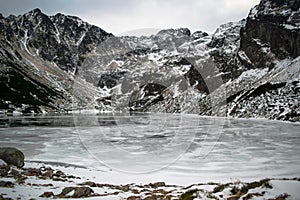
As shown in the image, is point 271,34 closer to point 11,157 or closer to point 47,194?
point 11,157

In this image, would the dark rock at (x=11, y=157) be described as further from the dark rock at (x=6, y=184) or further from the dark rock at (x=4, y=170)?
the dark rock at (x=6, y=184)

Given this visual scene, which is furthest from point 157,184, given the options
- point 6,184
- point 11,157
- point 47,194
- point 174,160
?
point 11,157

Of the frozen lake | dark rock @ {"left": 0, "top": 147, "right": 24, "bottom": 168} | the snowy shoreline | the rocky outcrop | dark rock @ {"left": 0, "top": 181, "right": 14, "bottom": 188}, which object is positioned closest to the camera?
the snowy shoreline

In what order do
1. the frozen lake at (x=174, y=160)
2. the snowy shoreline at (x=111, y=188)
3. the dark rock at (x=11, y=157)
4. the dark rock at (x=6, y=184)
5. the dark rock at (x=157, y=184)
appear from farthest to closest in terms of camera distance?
the dark rock at (x=11, y=157) < the frozen lake at (x=174, y=160) < the dark rock at (x=157, y=184) < the dark rock at (x=6, y=184) < the snowy shoreline at (x=111, y=188)

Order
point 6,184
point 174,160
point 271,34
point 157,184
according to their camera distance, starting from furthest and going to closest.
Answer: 1. point 271,34
2. point 174,160
3. point 157,184
4. point 6,184

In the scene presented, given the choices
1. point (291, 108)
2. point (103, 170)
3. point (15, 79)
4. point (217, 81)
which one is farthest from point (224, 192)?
point (15, 79)

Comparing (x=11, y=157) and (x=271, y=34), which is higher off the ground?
(x=271, y=34)

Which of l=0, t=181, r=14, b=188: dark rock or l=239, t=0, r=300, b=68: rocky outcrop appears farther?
l=239, t=0, r=300, b=68: rocky outcrop

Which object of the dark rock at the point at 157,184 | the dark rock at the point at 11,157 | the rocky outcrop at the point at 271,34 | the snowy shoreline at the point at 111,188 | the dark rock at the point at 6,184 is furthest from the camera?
the rocky outcrop at the point at 271,34

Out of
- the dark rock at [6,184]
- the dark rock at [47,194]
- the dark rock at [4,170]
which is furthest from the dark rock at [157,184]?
the dark rock at [4,170]

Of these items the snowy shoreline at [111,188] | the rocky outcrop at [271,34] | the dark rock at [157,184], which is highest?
the rocky outcrop at [271,34]

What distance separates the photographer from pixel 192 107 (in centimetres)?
16912

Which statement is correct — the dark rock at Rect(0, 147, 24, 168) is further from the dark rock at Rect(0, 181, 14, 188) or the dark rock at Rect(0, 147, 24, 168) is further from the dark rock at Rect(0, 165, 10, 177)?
the dark rock at Rect(0, 181, 14, 188)

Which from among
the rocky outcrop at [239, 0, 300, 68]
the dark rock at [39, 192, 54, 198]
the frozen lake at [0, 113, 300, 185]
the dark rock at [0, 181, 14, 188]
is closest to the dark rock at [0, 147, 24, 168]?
the frozen lake at [0, 113, 300, 185]
